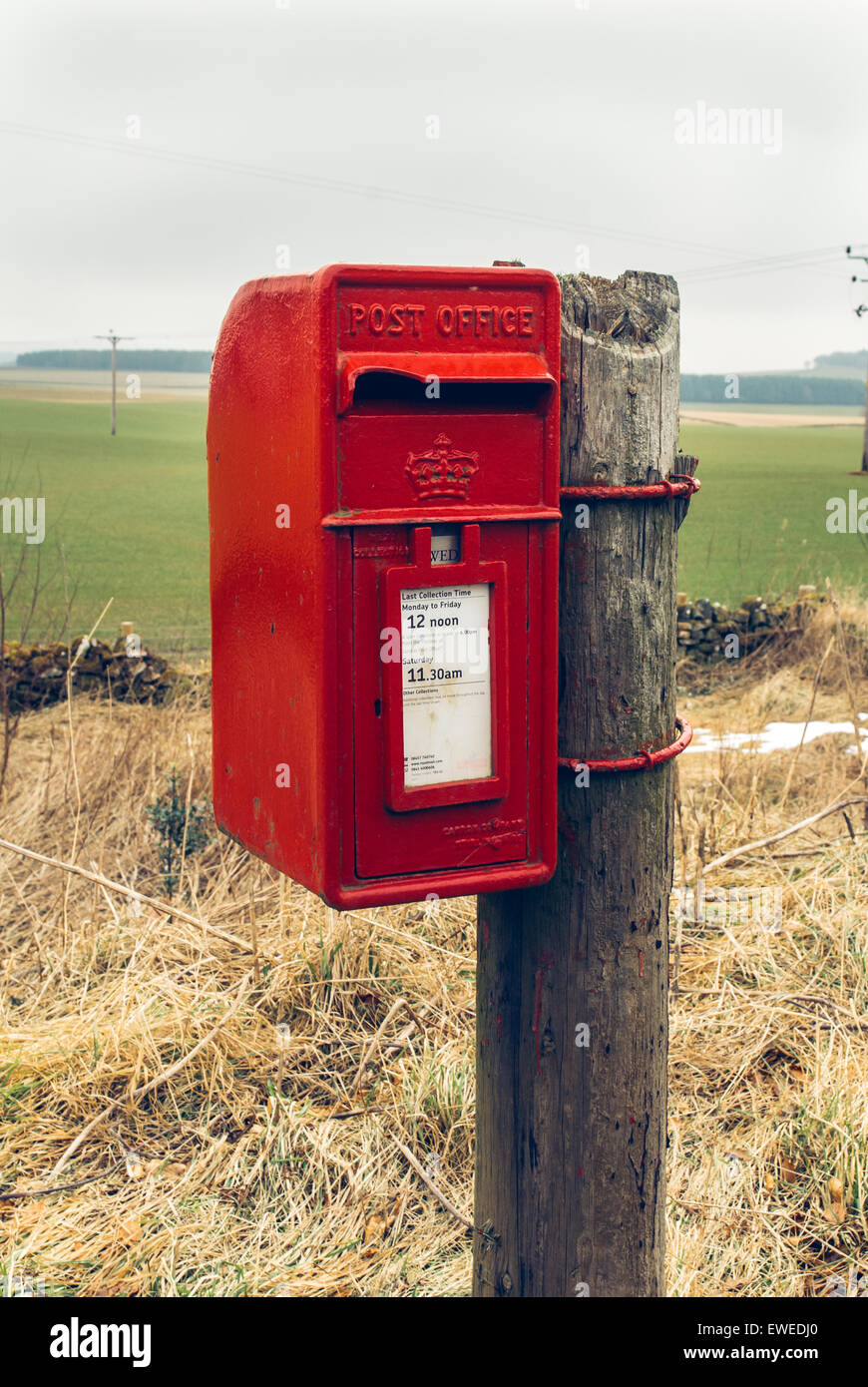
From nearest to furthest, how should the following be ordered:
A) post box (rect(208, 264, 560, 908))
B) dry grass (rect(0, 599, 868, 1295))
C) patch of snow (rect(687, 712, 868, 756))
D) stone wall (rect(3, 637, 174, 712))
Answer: post box (rect(208, 264, 560, 908)) → dry grass (rect(0, 599, 868, 1295)) → patch of snow (rect(687, 712, 868, 756)) → stone wall (rect(3, 637, 174, 712))

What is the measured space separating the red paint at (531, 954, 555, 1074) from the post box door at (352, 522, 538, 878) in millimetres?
210

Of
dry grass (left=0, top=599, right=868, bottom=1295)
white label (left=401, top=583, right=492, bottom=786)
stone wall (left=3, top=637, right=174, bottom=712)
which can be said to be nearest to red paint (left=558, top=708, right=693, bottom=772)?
white label (left=401, top=583, right=492, bottom=786)

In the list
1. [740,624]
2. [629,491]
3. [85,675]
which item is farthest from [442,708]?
[740,624]

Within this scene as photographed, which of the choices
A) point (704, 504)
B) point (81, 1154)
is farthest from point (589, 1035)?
point (704, 504)

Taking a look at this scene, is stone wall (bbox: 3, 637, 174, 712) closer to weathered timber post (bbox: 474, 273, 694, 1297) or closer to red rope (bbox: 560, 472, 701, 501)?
weathered timber post (bbox: 474, 273, 694, 1297)

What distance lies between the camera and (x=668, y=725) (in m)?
2.19

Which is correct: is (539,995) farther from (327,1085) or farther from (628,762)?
(327,1085)

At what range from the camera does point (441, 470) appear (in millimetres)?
1897

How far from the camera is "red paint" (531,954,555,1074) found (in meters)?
2.14

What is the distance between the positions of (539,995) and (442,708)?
53 centimetres

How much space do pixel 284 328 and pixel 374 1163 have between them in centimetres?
203

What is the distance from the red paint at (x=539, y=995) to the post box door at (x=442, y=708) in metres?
0.21

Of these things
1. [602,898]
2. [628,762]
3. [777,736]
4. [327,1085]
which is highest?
[628,762]
